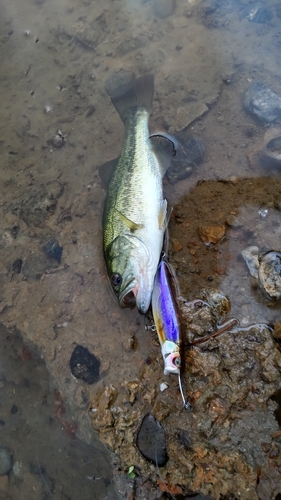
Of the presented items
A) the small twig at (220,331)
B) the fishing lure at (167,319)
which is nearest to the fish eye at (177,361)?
the fishing lure at (167,319)

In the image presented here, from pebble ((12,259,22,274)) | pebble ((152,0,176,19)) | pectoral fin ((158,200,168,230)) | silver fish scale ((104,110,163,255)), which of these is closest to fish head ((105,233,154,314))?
silver fish scale ((104,110,163,255))

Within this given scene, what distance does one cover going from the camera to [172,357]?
118 inches

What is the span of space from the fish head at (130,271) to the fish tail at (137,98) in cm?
190

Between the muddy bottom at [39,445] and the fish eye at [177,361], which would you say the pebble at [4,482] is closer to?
the muddy bottom at [39,445]

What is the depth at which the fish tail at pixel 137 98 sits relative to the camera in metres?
4.57

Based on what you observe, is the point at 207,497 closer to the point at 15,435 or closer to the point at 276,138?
the point at 15,435

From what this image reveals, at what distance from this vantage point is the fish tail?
4570 mm

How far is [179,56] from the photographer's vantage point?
547 cm

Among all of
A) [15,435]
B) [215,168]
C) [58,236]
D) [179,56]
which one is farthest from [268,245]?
[179,56]

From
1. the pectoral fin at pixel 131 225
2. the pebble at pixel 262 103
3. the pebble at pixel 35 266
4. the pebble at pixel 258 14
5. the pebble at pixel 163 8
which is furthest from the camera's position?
the pebble at pixel 163 8

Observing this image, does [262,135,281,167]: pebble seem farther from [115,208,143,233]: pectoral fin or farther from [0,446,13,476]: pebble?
[0,446,13,476]: pebble

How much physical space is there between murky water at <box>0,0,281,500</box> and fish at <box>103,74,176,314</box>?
1.11 feet

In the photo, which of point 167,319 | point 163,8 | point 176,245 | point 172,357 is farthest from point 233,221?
point 163,8

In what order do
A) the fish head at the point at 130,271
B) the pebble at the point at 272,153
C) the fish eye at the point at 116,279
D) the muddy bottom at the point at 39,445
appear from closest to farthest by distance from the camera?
the muddy bottom at the point at 39,445 < the fish head at the point at 130,271 < the fish eye at the point at 116,279 < the pebble at the point at 272,153
